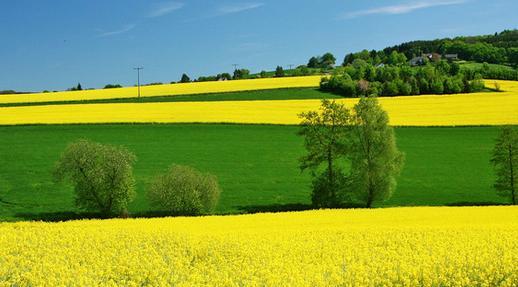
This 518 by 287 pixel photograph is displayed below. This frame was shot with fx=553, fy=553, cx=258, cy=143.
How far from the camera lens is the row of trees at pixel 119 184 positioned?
32656mm

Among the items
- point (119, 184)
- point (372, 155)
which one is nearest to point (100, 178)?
point (119, 184)

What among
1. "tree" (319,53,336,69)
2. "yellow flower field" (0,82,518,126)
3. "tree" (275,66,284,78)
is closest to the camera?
"yellow flower field" (0,82,518,126)

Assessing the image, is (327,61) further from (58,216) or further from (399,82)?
(58,216)

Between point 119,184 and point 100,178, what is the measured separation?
1222 mm

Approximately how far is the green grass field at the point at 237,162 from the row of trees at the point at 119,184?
1831 mm

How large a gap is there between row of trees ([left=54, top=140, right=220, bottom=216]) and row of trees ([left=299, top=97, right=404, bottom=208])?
8.29 m

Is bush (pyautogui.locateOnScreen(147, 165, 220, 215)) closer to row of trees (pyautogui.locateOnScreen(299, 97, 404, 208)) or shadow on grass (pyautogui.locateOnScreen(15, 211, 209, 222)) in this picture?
shadow on grass (pyautogui.locateOnScreen(15, 211, 209, 222))

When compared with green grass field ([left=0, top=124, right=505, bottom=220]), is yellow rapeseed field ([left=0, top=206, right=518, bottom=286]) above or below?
above

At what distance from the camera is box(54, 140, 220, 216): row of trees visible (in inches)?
1286

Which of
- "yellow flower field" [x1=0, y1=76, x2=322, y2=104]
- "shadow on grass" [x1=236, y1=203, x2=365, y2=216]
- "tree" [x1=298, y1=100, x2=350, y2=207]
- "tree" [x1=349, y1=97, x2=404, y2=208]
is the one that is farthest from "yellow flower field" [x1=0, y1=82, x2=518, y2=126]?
"shadow on grass" [x1=236, y1=203, x2=365, y2=216]

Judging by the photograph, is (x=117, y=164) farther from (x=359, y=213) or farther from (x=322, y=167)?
(x=322, y=167)

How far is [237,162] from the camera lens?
48.2 m

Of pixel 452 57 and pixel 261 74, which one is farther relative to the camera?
pixel 452 57

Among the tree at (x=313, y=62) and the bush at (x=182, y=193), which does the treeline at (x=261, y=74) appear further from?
the bush at (x=182, y=193)
